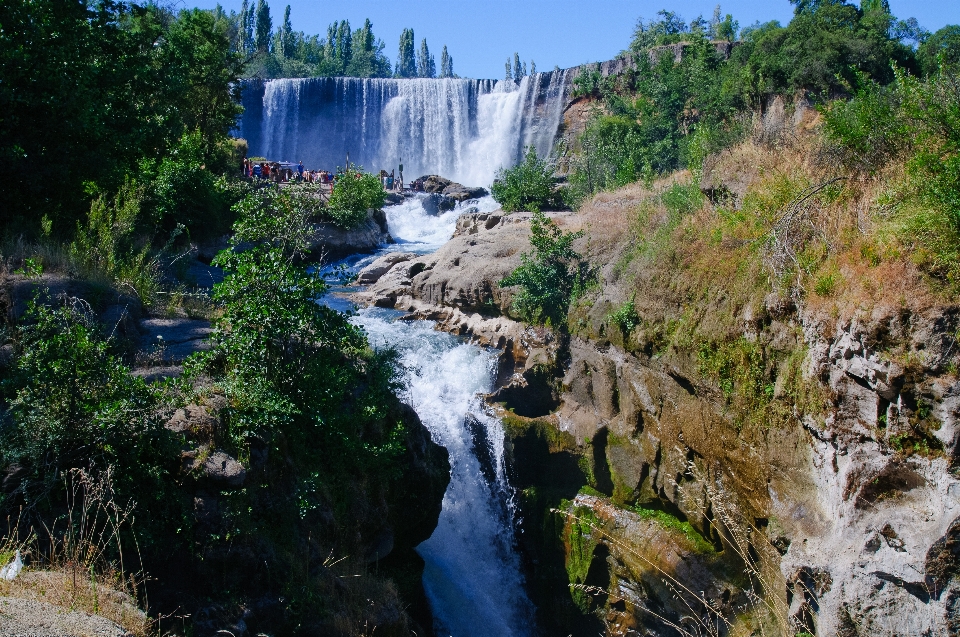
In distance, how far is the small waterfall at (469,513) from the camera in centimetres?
952

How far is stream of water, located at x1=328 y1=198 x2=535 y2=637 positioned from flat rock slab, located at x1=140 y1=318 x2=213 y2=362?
2.68 m

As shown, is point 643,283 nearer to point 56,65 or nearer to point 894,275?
point 894,275

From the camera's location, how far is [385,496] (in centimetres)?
790

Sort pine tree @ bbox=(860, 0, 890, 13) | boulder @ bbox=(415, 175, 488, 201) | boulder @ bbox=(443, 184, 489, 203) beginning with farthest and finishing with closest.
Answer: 1. boulder @ bbox=(415, 175, 488, 201)
2. boulder @ bbox=(443, 184, 489, 203)
3. pine tree @ bbox=(860, 0, 890, 13)

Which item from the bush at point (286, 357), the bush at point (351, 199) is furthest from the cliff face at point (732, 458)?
the bush at point (351, 199)

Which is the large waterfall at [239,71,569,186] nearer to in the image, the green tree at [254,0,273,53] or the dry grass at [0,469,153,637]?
the dry grass at [0,469,153,637]

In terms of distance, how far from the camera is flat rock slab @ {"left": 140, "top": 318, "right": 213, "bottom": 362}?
7.49m

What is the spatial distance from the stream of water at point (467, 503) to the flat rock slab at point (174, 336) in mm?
2676

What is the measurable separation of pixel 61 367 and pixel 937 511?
23.9 ft

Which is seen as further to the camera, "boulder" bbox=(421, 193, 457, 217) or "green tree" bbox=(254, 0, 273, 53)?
"green tree" bbox=(254, 0, 273, 53)

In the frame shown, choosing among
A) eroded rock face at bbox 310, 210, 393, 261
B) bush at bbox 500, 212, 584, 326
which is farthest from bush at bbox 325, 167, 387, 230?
bush at bbox 500, 212, 584, 326

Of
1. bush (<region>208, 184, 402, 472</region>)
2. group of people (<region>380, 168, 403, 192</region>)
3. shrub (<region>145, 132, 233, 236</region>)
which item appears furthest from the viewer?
A: group of people (<region>380, 168, 403, 192</region>)

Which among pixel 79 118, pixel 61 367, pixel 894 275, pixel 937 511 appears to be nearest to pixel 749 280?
pixel 894 275

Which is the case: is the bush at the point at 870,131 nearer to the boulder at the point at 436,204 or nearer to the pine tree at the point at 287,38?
the boulder at the point at 436,204
